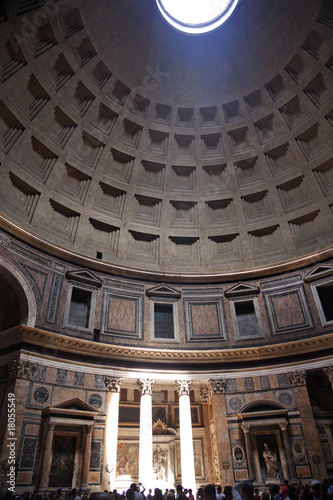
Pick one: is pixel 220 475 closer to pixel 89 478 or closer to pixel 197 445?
pixel 197 445

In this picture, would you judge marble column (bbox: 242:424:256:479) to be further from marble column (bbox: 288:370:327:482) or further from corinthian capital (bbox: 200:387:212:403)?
corinthian capital (bbox: 200:387:212:403)

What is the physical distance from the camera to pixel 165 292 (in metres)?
21.6

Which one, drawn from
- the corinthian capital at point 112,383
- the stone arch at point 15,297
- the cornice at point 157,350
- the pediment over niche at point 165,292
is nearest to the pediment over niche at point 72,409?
the corinthian capital at point 112,383

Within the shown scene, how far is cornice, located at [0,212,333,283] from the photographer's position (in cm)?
1809

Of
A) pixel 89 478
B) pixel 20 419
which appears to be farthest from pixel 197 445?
pixel 20 419

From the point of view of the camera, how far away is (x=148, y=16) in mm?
20859

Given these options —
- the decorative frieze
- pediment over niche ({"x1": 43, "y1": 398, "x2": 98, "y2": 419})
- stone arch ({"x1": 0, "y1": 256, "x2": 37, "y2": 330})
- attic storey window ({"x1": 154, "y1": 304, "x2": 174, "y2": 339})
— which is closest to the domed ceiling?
stone arch ({"x1": 0, "y1": 256, "x2": 37, "y2": 330})

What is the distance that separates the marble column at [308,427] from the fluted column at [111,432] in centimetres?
874

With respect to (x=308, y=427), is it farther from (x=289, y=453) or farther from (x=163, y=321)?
(x=163, y=321)

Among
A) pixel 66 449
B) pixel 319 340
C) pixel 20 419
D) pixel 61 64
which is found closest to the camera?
pixel 20 419

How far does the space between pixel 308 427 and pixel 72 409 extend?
10.9 meters

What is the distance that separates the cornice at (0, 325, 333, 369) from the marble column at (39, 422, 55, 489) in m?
3.26

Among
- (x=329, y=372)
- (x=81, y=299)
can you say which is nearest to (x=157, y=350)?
(x=81, y=299)

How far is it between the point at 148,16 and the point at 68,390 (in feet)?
67.5
